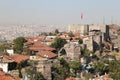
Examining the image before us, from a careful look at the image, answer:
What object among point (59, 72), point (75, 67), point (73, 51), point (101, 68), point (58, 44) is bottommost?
point (101, 68)

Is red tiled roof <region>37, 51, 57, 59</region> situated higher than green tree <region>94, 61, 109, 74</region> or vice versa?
red tiled roof <region>37, 51, 57, 59</region>

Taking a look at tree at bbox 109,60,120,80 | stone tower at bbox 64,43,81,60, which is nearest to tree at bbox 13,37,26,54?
stone tower at bbox 64,43,81,60

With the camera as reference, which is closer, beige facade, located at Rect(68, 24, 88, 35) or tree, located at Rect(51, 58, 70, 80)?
tree, located at Rect(51, 58, 70, 80)

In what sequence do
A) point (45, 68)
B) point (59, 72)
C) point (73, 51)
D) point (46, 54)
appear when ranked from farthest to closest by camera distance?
point (73, 51) < point (46, 54) < point (59, 72) < point (45, 68)

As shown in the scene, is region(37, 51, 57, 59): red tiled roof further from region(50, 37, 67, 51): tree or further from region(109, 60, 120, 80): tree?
region(109, 60, 120, 80): tree

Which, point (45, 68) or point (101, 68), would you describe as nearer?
point (45, 68)

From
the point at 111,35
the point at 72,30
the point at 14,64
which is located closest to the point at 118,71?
the point at 14,64

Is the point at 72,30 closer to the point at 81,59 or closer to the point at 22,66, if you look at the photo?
the point at 81,59

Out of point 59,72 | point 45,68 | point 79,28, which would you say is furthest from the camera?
point 79,28

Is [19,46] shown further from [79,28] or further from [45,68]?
[79,28]

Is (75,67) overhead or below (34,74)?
below

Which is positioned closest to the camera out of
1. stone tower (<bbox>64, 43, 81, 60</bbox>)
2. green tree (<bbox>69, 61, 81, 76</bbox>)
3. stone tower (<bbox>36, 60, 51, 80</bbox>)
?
stone tower (<bbox>36, 60, 51, 80</bbox>)

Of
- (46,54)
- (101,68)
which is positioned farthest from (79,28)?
(101,68)
